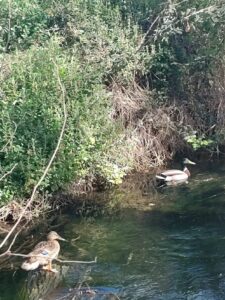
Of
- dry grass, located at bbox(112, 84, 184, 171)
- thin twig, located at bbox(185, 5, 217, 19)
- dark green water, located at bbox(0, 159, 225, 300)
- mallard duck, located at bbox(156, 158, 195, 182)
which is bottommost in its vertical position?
dark green water, located at bbox(0, 159, 225, 300)

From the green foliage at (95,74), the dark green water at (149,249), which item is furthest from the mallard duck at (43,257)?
the green foliage at (95,74)

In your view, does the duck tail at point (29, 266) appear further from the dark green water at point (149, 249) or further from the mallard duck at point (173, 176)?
the mallard duck at point (173, 176)

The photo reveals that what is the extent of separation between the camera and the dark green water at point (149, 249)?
25.3 ft

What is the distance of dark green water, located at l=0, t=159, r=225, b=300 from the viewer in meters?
7.71

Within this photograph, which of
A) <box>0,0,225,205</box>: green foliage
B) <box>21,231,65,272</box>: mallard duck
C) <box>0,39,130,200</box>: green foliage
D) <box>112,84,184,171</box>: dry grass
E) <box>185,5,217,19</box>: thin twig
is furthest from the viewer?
<box>185,5,217,19</box>: thin twig

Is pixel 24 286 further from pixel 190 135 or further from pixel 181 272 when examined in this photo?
pixel 190 135

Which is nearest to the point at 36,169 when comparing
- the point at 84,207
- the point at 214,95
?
the point at 84,207

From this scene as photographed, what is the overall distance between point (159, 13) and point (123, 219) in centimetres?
587

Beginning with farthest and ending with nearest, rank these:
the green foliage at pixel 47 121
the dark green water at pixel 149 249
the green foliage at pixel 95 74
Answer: the green foliage at pixel 95 74 → the green foliage at pixel 47 121 → the dark green water at pixel 149 249

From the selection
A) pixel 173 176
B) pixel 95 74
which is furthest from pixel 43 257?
pixel 95 74

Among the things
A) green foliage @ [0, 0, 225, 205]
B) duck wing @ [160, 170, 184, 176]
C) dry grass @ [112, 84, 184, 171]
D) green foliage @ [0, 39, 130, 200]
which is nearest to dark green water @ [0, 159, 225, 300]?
duck wing @ [160, 170, 184, 176]

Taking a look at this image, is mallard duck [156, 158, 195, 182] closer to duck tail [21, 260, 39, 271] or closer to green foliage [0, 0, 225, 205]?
green foliage [0, 0, 225, 205]

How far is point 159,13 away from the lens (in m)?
14.3

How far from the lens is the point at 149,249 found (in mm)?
8938
